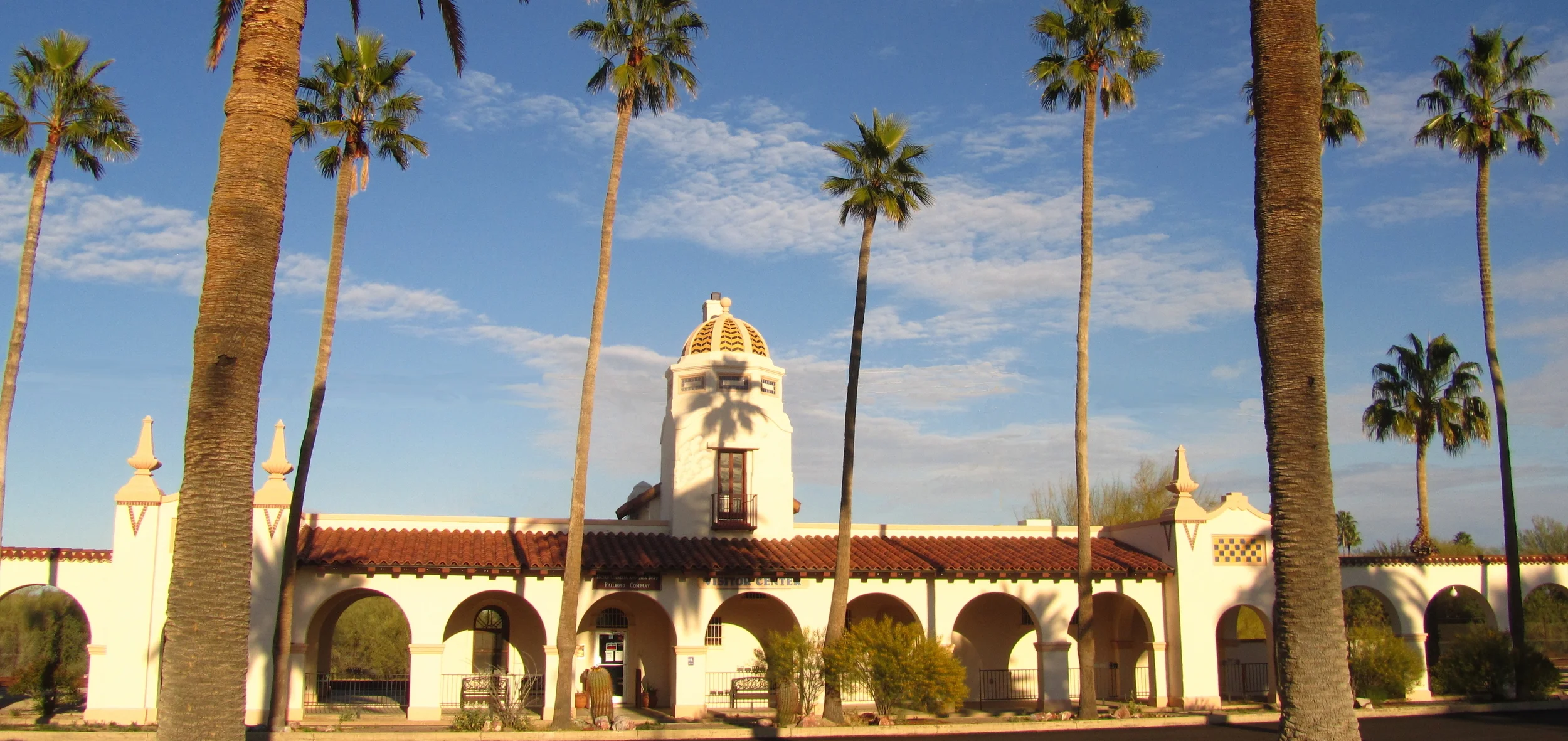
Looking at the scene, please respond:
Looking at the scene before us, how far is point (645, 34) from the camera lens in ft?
81.7

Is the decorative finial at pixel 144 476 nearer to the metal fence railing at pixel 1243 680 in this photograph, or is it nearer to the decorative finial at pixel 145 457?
the decorative finial at pixel 145 457

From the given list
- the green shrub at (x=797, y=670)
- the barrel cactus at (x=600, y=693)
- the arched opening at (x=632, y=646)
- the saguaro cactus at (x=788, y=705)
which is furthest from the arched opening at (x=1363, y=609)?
the barrel cactus at (x=600, y=693)

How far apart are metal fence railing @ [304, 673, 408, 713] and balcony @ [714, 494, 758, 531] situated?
8618 millimetres

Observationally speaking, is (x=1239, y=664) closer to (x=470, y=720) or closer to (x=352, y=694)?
(x=470, y=720)

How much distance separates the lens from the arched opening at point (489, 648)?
87.4ft

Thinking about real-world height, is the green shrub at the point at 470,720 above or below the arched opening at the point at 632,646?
below

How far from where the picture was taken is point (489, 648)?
1115 inches

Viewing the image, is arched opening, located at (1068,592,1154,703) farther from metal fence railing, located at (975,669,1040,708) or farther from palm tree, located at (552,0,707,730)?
palm tree, located at (552,0,707,730)

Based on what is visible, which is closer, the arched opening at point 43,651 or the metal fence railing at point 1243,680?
the arched opening at point 43,651

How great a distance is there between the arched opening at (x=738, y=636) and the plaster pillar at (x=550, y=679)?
12.8 ft

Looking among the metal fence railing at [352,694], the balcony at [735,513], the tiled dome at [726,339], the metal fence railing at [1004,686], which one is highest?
the tiled dome at [726,339]

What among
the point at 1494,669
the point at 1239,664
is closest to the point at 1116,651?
the point at 1239,664

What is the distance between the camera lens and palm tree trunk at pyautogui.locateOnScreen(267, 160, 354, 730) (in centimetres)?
2291

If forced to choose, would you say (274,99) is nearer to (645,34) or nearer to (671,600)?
(645,34)
